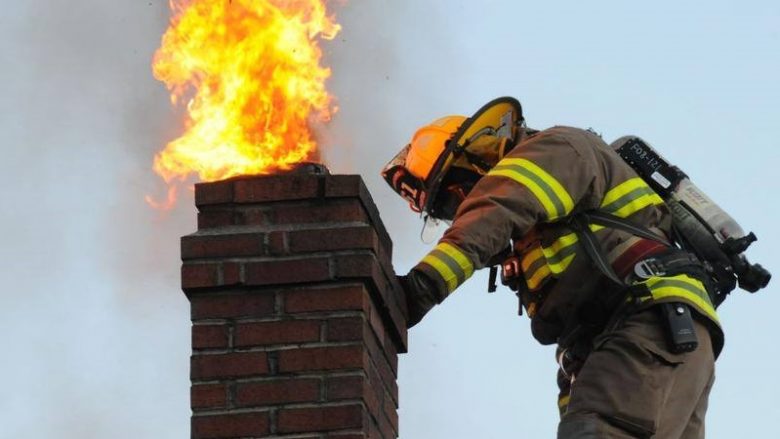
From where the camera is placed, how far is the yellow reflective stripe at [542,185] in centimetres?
585

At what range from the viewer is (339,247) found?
4.96 m

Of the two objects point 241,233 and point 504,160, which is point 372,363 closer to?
point 241,233

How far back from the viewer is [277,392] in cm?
477

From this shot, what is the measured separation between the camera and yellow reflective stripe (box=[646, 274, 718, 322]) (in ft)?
19.3

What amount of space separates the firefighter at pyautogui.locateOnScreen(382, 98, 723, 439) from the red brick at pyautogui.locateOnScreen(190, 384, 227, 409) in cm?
95

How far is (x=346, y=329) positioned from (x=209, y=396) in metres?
0.49

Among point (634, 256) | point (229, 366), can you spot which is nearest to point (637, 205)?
point (634, 256)

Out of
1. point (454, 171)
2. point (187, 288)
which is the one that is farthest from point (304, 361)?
point (454, 171)

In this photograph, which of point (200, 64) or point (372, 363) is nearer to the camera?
point (372, 363)

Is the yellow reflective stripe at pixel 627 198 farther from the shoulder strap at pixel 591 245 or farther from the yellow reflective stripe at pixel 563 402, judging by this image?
the yellow reflective stripe at pixel 563 402

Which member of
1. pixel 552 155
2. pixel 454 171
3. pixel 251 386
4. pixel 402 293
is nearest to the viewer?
pixel 251 386

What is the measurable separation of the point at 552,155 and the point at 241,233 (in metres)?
1.56

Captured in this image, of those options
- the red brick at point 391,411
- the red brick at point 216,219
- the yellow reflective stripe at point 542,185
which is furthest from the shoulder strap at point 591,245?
the red brick at point 216,219

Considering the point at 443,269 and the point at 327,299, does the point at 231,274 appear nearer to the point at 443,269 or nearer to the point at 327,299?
the point at 327,299
